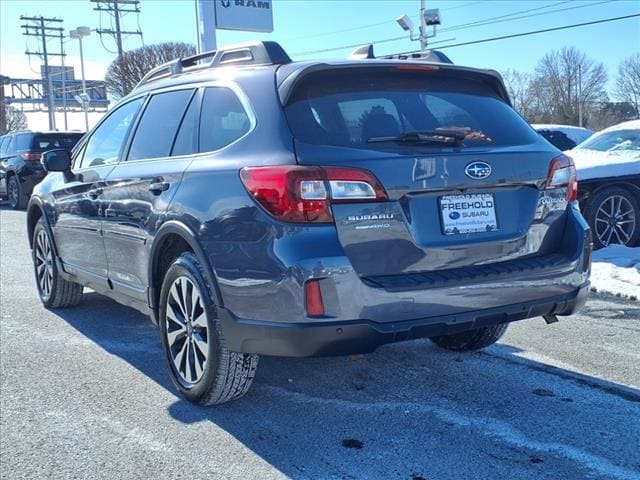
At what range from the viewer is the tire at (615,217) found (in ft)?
26.9

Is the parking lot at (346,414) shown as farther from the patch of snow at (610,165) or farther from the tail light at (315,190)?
the patch of snow at (610,165)

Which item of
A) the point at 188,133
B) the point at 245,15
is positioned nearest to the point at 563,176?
the point at 188,133

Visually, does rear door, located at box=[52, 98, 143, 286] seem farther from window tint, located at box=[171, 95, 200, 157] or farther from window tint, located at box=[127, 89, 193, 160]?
window tint, located at box=[171, 95, 200, 157]

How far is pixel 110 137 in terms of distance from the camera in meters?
5.36

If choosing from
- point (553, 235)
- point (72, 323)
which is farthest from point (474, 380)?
point (72, 323)

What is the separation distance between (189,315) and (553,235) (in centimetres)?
201

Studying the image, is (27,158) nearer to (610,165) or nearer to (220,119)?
(610,165)

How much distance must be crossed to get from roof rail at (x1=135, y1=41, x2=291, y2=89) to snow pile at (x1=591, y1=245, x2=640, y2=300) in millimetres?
4180

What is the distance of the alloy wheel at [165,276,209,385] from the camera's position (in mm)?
3824

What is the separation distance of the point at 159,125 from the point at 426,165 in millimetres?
2014

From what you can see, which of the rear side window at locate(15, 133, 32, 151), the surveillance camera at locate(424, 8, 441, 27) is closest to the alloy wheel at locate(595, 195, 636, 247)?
the rear side window at locate(15, 133, 32, 151)

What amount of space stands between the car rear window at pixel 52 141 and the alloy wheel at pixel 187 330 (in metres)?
13.1

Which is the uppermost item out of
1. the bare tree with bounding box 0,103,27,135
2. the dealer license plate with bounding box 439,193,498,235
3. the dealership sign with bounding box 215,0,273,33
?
the bare tree with bounding box 0,103,27,135

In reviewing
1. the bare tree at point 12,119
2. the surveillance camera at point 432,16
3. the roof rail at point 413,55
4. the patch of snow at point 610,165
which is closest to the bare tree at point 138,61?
the bare tree at point 12,119
